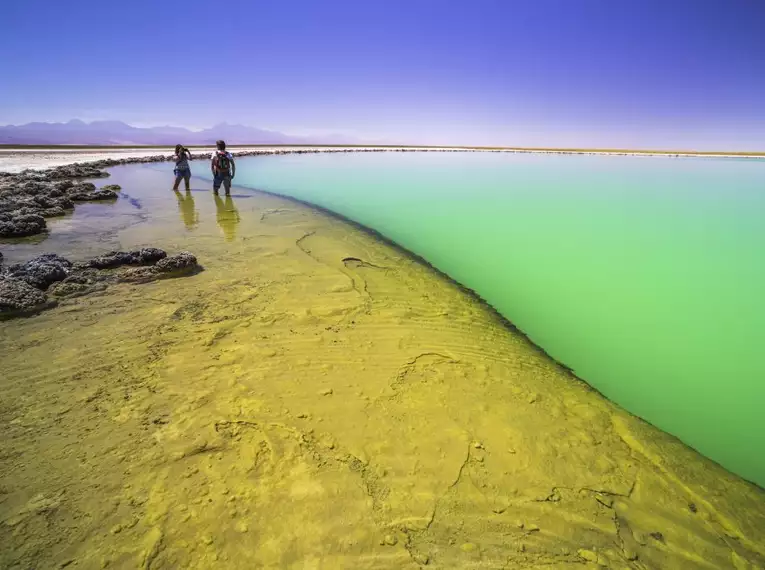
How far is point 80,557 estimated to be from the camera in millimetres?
1950

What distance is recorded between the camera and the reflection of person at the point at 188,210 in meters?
9.48

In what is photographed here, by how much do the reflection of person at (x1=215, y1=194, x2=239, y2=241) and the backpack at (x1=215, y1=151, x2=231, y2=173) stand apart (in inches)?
37.5

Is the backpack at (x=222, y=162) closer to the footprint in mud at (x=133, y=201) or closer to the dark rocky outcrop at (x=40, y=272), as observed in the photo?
the footprint in mud at (x=133, y=201)

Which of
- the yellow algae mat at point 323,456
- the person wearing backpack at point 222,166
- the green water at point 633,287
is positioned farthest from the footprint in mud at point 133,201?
the yellow algae mat at point 323,456

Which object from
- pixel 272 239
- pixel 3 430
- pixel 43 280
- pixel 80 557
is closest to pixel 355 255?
pixel 272 239

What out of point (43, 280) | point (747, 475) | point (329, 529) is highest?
point (43, 280)

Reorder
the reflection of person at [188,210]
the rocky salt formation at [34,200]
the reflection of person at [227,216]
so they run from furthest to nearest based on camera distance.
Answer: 1. the reflection of person at [188,210]
2. the reflection of person at [227,216]
3. the rocky salt formation at [34,200]

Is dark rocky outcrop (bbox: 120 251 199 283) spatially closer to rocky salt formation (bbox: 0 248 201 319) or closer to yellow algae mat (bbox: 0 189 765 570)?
rocky salt formation (bbox: 0 248 201 319)

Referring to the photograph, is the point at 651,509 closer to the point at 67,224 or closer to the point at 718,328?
the point at 718,328

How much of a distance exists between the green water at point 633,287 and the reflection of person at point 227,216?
3.61 meters

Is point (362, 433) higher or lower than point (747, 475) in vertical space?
higher

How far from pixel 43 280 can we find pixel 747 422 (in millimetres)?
8729

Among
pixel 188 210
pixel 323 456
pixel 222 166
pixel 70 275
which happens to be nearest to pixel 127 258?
pixel 70 275

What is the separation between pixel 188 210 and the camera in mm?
11242
